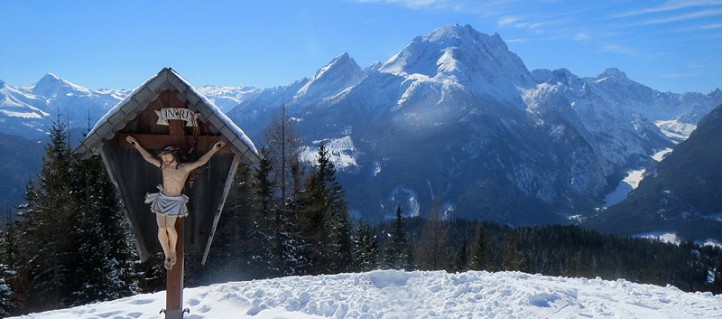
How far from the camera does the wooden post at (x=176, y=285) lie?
8.23 metres

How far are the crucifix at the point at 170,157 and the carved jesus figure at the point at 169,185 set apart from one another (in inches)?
0.6

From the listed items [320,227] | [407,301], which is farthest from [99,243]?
[407,301]

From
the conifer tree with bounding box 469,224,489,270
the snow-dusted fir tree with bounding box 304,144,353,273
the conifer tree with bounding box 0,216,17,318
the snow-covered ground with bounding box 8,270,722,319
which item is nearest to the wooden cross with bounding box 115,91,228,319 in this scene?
the snow-covered ground with bounding box 8,270,722,319

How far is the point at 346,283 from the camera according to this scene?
13.8 m

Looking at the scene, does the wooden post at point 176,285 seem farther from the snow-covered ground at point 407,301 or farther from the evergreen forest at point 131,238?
the evergreen forest at point 131,238

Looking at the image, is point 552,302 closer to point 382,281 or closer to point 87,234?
point 382,281

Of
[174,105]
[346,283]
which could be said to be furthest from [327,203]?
[174,105]

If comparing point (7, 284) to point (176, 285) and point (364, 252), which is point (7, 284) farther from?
point (364, 252)

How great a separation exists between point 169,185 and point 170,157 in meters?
0.47

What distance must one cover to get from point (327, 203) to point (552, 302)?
23.6 meters

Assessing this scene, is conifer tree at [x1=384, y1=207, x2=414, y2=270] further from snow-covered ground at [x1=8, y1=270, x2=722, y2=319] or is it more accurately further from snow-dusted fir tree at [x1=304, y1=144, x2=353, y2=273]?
snow-covered ground at [x1=8, y1=270, x2=722, y2=319]

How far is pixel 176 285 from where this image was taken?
8328mm

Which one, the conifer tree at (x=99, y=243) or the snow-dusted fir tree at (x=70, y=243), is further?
the conifer tree at (x=99, y=243)

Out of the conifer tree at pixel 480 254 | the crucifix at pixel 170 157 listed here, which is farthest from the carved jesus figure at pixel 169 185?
the conifer tree at pixel 480 254
